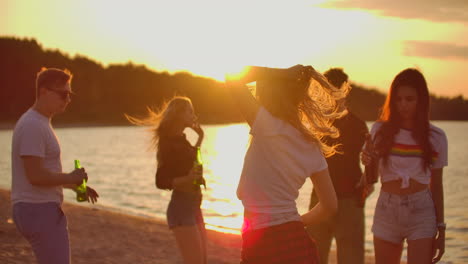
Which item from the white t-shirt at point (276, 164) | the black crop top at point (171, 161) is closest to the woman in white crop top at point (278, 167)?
the white t-shirt at point (276, 164)

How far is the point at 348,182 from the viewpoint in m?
6.17

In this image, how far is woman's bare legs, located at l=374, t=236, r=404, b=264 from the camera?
518 cm

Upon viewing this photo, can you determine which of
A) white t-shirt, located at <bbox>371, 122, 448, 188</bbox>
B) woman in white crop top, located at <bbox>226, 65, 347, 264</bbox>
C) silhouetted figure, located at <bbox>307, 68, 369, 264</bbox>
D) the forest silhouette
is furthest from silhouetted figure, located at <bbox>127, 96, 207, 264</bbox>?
the forest silhouette

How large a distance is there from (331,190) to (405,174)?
2108mm

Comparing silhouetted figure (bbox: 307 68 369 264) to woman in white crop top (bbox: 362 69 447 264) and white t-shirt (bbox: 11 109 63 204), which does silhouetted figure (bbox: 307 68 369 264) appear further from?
white t-shirt (bbox: 11 109 63 204)

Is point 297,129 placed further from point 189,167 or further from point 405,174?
point 189,167

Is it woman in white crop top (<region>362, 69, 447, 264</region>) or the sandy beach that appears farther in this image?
the sandy beach

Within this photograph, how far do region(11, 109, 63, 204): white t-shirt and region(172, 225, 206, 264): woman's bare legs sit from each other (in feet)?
5.63

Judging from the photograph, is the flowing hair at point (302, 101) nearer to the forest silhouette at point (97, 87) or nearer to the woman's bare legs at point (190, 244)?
the woman's bare legs at point (190, 244)

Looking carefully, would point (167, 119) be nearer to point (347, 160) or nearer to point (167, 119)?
point (167, 119)

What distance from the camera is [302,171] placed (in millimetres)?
3268

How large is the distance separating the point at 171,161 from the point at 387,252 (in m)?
2.28

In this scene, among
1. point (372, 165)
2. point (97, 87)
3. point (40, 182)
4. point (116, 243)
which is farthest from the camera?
point (97, 87)

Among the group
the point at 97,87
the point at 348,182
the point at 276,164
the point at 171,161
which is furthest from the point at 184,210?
the point at 97,87
